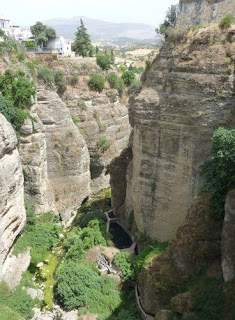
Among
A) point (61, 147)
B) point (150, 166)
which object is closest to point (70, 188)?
point (61, 147)

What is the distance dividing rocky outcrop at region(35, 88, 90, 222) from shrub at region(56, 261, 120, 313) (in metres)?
10.1

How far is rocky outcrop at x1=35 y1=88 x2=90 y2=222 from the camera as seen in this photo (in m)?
28.7

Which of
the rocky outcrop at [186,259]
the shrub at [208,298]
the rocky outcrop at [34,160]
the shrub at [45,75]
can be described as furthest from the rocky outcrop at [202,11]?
the shrub at [208,298]

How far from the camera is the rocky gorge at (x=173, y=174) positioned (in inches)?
606

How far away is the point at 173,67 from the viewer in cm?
1883

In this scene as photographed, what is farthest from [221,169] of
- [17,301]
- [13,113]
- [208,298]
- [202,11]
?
[13,113]

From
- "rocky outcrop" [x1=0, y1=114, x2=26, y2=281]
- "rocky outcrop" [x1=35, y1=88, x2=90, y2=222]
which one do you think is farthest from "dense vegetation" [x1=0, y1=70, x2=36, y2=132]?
"rocky outcrop" [x1=0, y1=114, x2=26, y2=281]

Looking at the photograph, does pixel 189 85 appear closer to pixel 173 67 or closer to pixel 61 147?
pixel 173 67

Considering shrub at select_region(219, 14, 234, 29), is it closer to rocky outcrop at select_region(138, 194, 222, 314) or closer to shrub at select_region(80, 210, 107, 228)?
rocky outcrop at select_region(138, 194, 222, 314)

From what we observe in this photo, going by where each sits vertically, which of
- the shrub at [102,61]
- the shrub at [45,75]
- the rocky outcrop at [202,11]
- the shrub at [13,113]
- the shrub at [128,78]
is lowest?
the shrub at [13,113]

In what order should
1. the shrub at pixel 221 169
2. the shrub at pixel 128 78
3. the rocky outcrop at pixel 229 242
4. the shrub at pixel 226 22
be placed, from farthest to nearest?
1. the shrub at pixel 128 78
2. the shrub at pixel 226 22
3. the shrub at pixel 221 169
4. the rocky outcrop at pixel 229 242

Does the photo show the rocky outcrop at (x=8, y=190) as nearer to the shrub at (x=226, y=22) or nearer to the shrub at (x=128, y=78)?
the shrub at (x=226, y=22)

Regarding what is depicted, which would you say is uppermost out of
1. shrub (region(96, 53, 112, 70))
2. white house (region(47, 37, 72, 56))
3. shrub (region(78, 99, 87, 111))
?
white house (region(47, 37, 72, 56))

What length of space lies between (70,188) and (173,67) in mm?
16096
